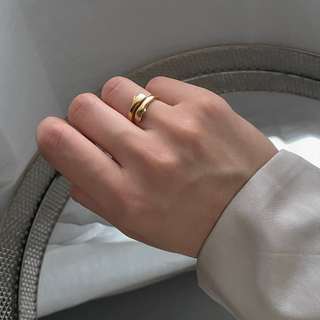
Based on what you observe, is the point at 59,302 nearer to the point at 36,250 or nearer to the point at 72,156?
the point at 36,250

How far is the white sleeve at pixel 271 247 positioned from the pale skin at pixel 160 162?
0.8 inches

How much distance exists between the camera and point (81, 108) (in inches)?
15.5

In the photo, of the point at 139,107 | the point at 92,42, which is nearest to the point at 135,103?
the point at 139,107

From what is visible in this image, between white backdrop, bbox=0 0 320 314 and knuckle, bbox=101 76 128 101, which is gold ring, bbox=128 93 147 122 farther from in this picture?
white backdrop, bbox=0 0 320 314

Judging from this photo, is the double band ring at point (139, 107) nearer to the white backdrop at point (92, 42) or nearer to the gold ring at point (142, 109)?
the gold ring at point (142, 109)

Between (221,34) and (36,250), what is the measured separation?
1.30 feet

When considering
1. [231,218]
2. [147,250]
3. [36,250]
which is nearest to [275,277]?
[231,218]

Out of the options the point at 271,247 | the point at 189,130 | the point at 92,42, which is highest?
the point at 92,42

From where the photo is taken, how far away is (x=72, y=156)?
0.37 m

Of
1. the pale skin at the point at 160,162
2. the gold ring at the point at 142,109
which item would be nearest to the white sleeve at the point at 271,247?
the pale skin at the point at 160,162

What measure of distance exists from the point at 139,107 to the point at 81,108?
63 millimetres

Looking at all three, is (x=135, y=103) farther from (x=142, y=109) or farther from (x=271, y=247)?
(x=271, y=247)

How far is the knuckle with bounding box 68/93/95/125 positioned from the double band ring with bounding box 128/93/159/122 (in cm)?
4

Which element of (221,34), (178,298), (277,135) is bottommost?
(178,298)
